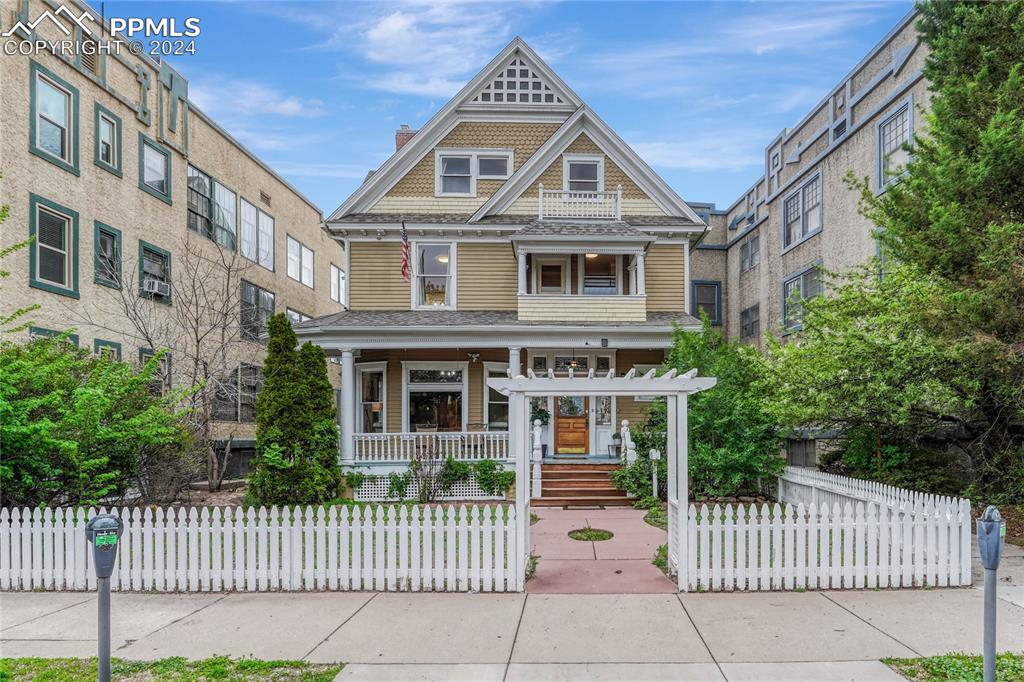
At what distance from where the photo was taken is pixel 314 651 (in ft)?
17.7

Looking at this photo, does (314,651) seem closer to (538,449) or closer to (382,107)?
(538,449)

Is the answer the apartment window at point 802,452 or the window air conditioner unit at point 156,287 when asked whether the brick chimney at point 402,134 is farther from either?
the apartment window at point 802,452

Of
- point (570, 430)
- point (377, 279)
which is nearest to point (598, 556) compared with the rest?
point (570, 430)

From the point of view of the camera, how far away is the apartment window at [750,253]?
24.3m

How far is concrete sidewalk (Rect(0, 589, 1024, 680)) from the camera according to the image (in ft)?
16.6

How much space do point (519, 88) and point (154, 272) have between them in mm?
12127

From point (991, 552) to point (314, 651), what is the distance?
5569 mm

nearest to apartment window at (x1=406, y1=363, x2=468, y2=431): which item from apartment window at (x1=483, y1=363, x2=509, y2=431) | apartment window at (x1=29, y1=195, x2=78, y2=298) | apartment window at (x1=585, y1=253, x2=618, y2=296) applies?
A: apartment window at (x1=483, y1=363, x2=509, y2=431)

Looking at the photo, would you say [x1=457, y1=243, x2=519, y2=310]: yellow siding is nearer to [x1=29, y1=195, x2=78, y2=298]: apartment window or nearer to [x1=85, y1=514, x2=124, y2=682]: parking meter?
[x1=29, y1=195, x2=78, y2=298]: apartment window

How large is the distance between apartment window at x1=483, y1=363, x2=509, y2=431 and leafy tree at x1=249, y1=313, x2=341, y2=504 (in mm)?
5906

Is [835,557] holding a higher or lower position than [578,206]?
lower

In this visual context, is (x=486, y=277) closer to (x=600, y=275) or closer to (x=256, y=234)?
(x=600, y=275)

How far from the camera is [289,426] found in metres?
10.8

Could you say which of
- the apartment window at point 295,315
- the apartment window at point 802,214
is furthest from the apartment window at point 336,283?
the apartment window at point 802,214
